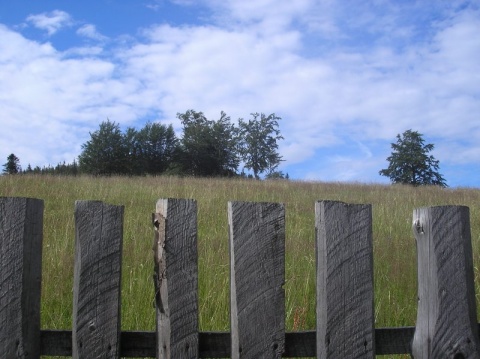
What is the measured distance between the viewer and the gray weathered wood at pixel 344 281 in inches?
68.2

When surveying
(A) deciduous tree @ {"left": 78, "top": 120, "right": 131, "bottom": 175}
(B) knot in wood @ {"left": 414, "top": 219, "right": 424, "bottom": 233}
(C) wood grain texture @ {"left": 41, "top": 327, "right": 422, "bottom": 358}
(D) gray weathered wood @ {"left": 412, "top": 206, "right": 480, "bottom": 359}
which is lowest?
(C) wood grain texture @ {"left": 41, "top": 327, "right": 422, "bottom": 358}

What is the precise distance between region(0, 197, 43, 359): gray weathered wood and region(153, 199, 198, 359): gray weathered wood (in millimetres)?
458

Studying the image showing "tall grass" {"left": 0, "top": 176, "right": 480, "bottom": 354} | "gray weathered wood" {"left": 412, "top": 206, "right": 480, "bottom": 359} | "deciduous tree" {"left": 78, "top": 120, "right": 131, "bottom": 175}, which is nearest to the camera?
"gray weathered wood" {"left": 412, "top": 206, "right": 480, "bottom": 359}

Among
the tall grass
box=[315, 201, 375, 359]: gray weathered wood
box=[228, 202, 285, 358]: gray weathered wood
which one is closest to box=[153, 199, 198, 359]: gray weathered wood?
box=[228, 202, 285, 358]: gray weathered wood

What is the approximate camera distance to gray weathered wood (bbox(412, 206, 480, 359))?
180 cm

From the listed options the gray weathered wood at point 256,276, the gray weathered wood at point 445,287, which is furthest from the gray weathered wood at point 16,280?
the gray weathered wood at point 445,287

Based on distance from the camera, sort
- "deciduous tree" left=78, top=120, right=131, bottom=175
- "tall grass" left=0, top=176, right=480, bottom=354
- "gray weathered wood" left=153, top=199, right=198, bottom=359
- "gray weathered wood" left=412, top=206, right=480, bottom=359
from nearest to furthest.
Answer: "gray weathered wood" left=153, top=199, right=198, bottom=359, "gray weathered wood" left=412, top=206, right=480, bottom=359, "tall grass" left=0, top=176, right=480, bottom=354, "deciduous tree" left=78, top=120, right=131, bottom=175

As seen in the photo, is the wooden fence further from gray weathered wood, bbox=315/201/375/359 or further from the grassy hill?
the grassy hill

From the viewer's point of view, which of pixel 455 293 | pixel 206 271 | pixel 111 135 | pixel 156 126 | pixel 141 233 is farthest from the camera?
pixel 156 126

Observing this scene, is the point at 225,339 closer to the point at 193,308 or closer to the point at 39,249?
the point at 193,308

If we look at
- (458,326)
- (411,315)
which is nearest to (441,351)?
(458,326)

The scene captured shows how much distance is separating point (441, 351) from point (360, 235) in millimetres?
516

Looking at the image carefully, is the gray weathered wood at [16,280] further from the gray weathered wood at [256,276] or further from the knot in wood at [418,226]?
the knot in wood at [418,226]

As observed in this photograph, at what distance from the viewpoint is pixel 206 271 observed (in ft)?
13.6
